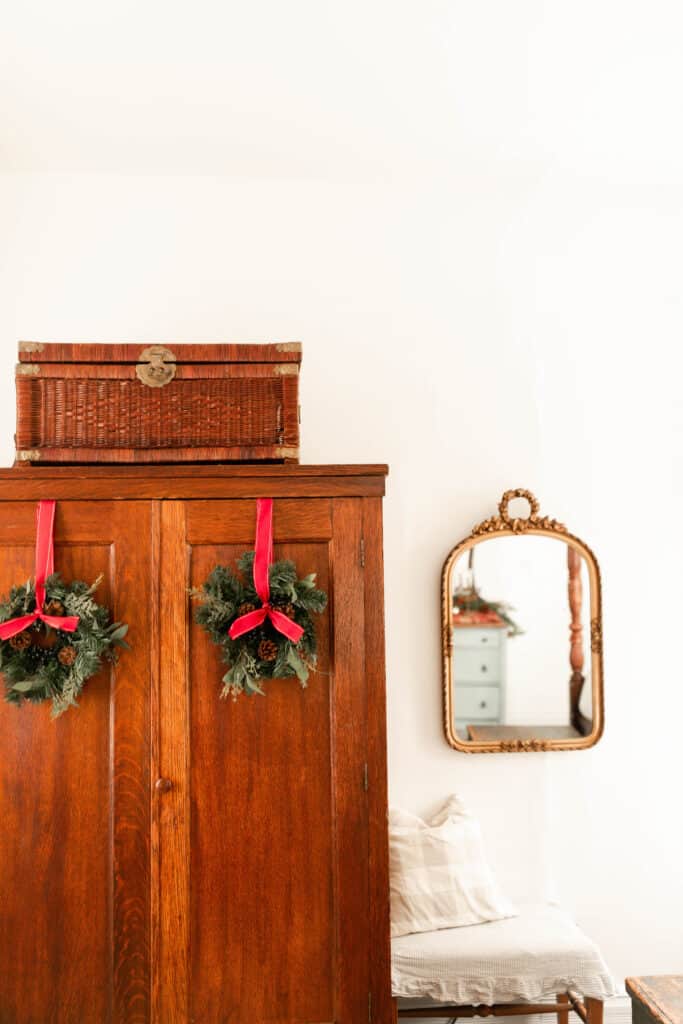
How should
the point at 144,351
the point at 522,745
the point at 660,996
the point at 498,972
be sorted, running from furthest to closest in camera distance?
1. the point at 522,745
2. the point at 498,972
3. the point at 144,351
4. the point at 660,996

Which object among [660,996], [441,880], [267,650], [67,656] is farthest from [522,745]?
[67,656]

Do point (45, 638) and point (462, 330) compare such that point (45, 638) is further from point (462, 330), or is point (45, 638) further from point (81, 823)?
point (462, 330)

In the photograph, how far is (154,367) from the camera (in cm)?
221

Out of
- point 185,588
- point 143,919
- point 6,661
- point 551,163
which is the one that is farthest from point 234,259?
point 143,919

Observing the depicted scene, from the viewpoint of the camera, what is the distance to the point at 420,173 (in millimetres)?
2867

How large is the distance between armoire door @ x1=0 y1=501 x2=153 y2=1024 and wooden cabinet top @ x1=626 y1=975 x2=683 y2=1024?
1.14m

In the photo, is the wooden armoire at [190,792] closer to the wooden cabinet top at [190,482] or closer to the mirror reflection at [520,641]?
the wooden cabinet top at [190,482]

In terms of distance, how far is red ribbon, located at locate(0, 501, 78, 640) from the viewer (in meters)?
1.99

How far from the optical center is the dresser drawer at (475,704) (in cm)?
279

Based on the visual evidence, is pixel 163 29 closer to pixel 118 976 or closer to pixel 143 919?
pixel 143 919

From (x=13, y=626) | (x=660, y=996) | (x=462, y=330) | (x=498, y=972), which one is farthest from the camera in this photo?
(x=462, y=330)

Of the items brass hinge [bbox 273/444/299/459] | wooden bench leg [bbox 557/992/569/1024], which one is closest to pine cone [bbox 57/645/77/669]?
brass hinge [bbox 273/444/299/459]

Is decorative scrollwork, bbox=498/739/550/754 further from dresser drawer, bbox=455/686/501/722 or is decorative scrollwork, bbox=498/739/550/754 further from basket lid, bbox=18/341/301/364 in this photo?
basket lid, bbox=18/341/301/364

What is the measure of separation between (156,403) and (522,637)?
144cm
